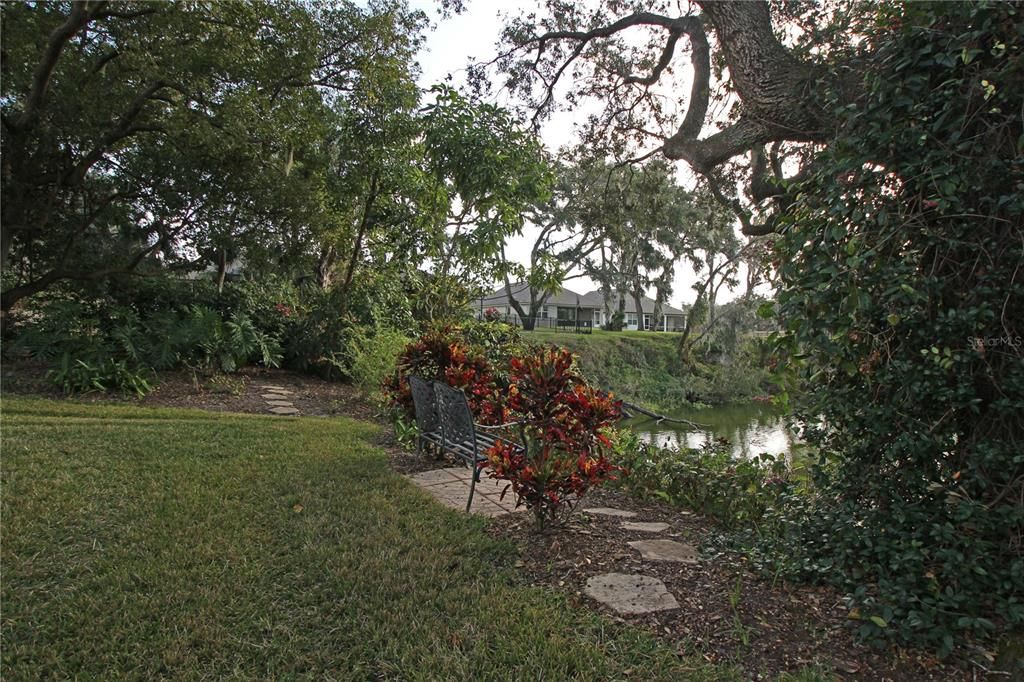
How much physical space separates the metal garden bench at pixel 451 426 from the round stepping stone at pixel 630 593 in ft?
3.43

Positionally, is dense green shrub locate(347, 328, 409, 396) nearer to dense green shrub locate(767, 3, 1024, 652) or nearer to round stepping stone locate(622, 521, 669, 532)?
round stepping stone locate(622, 521, 669, 532)

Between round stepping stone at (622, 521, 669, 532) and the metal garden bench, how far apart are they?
2.70ft

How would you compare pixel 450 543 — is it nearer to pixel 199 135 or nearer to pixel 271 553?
pixel 271 553

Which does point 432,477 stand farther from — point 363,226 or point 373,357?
point 363,226

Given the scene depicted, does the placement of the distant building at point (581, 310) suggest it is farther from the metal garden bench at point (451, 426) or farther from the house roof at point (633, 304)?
the metal garden bench at point (451, 426)

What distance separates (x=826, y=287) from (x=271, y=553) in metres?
2.87

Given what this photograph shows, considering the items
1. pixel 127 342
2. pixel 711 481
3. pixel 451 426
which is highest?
pixel 127 342

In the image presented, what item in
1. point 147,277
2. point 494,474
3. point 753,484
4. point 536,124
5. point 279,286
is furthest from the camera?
point 279,286

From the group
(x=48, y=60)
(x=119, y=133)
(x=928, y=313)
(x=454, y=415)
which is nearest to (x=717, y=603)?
(x=928, y=313)

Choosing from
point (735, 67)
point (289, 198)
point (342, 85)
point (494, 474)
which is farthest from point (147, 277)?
point (735, 67)

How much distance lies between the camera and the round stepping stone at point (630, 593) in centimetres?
227

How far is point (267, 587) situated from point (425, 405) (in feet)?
7.23

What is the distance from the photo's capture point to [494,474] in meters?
3.13

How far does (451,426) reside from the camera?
13.0 feet
